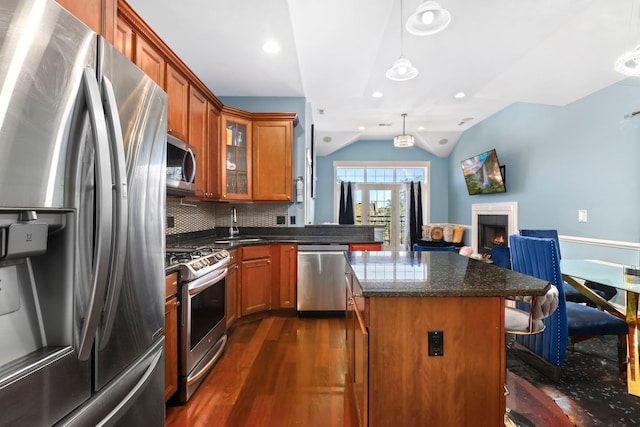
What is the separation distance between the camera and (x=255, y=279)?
3232 millimetres

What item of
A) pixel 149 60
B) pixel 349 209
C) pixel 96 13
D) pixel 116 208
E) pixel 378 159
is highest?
pixel 378 159

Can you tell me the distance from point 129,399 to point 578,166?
4765 mm

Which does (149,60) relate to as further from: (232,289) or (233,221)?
(233,221)

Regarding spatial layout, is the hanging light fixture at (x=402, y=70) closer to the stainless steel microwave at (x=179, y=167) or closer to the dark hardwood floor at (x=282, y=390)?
the stainless steel microwave at (x=179, y=167)

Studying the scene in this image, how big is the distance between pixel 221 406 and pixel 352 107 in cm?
460

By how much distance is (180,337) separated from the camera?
1853mm

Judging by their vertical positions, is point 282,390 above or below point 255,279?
below

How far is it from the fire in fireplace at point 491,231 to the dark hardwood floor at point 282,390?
3.69 meters

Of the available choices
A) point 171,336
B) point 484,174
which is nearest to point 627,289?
point 171,336

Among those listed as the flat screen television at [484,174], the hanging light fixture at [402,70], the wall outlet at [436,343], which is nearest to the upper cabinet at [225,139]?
the hanging light fixture at [402,70]

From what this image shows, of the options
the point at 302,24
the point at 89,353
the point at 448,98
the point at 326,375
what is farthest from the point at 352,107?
the point at 89,353

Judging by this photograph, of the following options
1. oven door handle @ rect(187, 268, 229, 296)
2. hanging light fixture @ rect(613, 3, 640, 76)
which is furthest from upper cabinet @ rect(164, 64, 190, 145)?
hanging light fixture @ rect(613, 3, 640, 76)

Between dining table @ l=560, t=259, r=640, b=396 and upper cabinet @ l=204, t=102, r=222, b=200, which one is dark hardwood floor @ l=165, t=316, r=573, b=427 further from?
upper cabinet @ l=204, t=102, r=222, b=200

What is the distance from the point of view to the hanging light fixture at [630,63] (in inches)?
70.4
